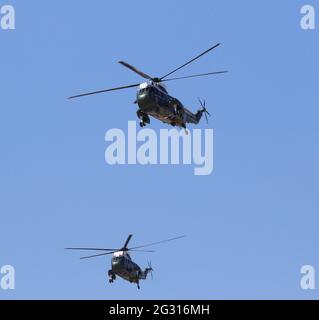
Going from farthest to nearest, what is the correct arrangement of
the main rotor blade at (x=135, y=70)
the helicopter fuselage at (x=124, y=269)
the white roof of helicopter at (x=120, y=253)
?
the white roof of helicopter at (x=120, y=253), the helicopter fuselage at (x=124, y=269), the main rotor blade at (x=135, y=70)

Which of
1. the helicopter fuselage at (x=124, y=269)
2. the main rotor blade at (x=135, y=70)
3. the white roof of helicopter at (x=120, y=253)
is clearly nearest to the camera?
the main rotor blade at (x=135, y=70)

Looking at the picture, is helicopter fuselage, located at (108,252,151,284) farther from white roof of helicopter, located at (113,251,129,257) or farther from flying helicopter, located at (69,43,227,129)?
flying helicopter, located at (69,43,227,129)

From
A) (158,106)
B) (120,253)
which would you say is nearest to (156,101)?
(158,106)

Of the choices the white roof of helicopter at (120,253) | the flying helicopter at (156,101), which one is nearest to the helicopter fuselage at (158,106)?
the flying helicopter at (156,101)

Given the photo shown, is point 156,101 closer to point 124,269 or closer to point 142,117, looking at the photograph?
point 142,117

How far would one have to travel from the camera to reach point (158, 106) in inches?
3440

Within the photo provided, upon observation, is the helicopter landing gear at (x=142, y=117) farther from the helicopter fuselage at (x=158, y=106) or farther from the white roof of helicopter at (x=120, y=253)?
the white roof of helicopter at (x=120, y=253)

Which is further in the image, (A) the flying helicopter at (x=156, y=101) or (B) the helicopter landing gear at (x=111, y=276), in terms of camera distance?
(B) the helicopter landing gear at (x=111, y=276)

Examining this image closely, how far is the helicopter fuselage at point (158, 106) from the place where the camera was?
284ft

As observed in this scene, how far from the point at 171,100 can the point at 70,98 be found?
370 inches

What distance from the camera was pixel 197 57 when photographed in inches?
3270
